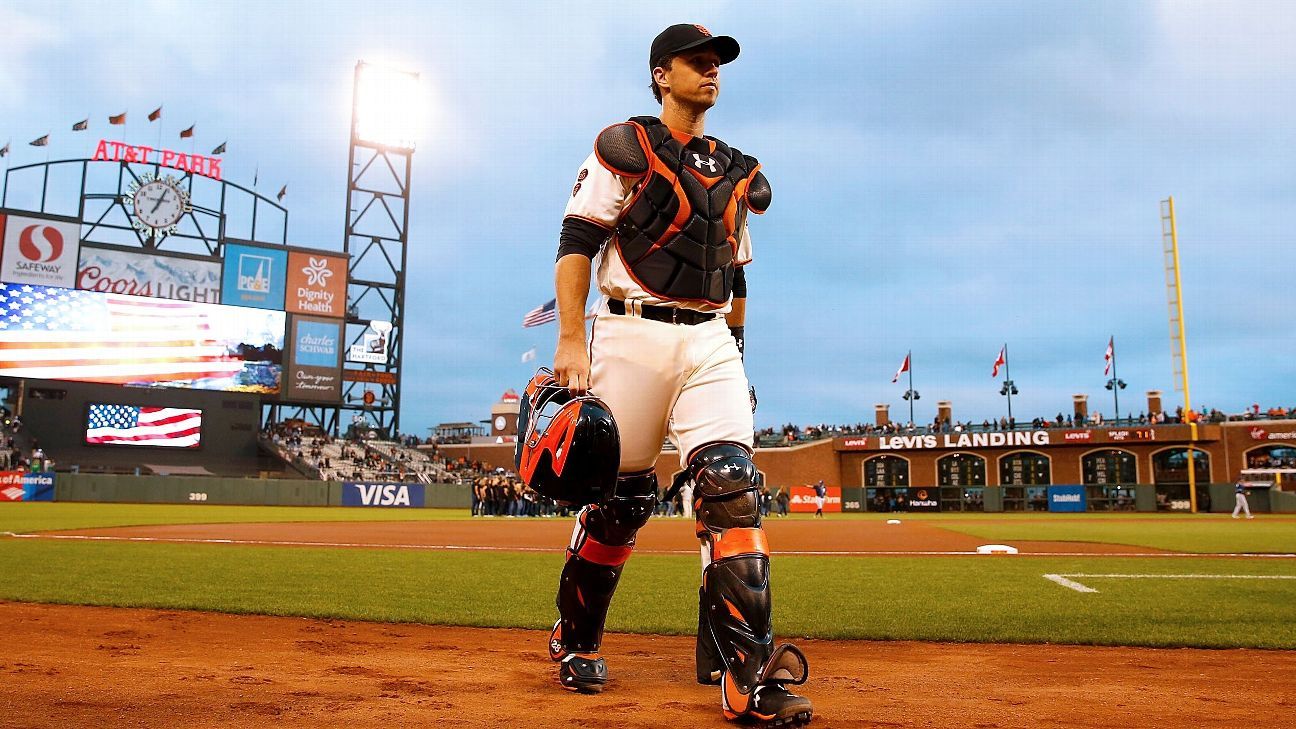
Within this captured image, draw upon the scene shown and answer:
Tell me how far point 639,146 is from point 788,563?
25.6 ft

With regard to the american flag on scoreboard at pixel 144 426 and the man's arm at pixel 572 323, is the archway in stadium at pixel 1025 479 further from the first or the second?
the man's arm at pixel 572 323

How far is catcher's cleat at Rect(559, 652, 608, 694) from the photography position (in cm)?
337

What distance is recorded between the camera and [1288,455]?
4391cm

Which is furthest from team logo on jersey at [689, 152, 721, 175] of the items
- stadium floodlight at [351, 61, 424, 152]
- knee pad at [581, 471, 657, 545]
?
stadium floodlight at [351, 61, 424, 152]

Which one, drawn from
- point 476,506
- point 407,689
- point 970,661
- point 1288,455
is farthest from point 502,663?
point 1288,455

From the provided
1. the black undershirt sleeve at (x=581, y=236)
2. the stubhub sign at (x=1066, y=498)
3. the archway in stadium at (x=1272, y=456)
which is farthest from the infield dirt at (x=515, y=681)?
the archway in stadium at (x=1272, y=456)

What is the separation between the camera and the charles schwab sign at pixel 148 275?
44562 millimetres

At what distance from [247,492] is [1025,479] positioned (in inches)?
1525

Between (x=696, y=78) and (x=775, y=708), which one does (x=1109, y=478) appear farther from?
(x=775, y=708)

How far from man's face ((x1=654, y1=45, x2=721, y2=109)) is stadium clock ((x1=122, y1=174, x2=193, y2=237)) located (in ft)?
165

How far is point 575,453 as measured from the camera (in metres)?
3.09

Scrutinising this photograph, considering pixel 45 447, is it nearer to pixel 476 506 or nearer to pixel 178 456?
pixel 178 456

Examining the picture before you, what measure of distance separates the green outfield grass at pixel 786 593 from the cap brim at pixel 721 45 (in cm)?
318

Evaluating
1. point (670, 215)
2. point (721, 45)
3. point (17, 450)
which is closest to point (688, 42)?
point (721, 45)
